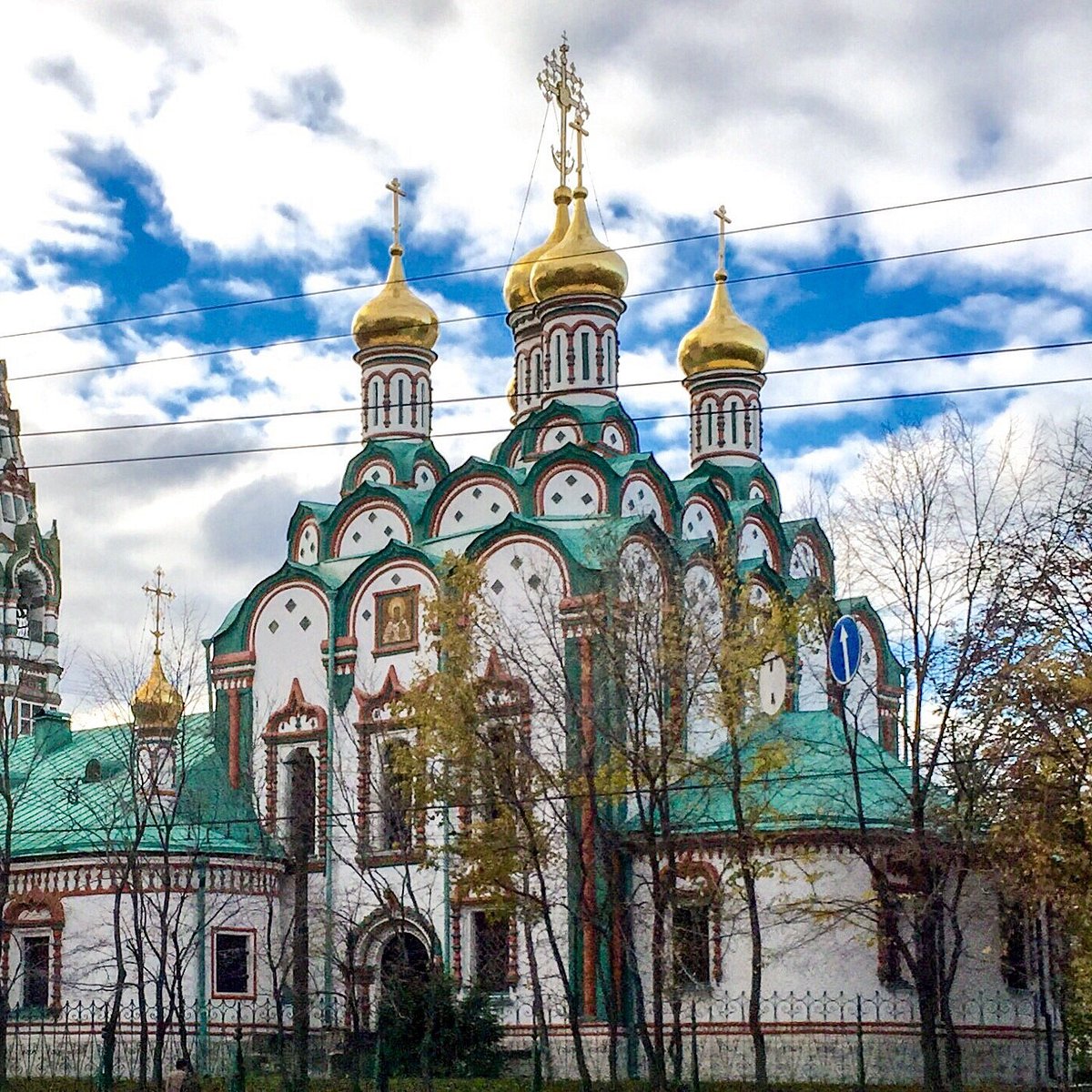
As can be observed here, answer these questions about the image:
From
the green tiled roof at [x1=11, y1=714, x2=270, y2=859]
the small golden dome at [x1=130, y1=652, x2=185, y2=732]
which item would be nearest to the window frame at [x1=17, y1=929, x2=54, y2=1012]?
the green tiled roof at [x1=11, y1=714, x2=270, y2=859]

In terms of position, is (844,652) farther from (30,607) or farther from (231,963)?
(30,607)

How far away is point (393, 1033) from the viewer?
21.6 meters

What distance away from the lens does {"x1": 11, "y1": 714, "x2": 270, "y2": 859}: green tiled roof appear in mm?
23094

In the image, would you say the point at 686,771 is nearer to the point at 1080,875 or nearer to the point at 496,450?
the point at 1080,875

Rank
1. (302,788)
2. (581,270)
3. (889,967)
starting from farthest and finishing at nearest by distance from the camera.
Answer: (581,270), (302,788), (889,967)

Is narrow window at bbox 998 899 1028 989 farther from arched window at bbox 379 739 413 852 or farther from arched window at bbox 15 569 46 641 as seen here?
arched window at bbox 15 569 46 641

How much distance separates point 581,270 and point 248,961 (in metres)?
10.7

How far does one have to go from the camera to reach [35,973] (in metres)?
23.9

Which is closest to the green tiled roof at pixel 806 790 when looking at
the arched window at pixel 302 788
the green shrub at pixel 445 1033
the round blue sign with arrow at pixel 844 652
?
the round blue sign with arrow at pixel 844 652

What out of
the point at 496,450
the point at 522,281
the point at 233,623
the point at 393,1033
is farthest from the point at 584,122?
the point at 393,1033

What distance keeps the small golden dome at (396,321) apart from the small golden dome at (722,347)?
163 inches

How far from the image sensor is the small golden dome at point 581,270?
2652 centimetres

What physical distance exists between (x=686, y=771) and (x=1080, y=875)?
4609mm

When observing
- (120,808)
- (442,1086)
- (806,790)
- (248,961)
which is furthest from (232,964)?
(806,790)
